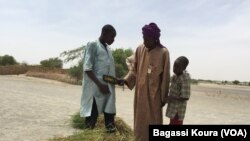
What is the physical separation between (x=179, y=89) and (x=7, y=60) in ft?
254

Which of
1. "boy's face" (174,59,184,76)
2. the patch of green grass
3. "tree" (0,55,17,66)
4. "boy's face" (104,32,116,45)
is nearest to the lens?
"boy's face" (174,59,184,76)

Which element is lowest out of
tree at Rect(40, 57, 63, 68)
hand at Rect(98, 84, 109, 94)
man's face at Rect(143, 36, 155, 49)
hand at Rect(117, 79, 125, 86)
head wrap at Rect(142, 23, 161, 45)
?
hand at Rect(98, 84, 109, 94)

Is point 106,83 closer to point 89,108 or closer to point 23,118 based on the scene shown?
point 89,108

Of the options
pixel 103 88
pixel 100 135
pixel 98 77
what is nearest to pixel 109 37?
pixel 98 77

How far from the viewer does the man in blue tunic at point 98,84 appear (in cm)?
818

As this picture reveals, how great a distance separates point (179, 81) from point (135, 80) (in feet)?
2.24

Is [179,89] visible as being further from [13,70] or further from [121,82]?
[13,70]

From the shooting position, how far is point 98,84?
26.7 ft

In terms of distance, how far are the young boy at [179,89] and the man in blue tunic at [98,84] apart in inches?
64.8

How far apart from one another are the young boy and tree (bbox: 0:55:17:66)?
7577cm

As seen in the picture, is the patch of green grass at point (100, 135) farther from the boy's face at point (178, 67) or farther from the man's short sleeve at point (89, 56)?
the boy's face at point (178, 67)

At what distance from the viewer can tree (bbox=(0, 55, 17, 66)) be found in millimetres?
80125

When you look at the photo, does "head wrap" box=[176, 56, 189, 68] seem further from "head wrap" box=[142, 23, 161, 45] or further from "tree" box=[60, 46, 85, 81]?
"tree" box=[60, 46, 85, 81]

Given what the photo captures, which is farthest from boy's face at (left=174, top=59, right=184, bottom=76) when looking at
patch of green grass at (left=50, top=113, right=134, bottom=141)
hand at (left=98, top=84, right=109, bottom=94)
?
hand at (left=98, top=84, right=109, bottom=94)
